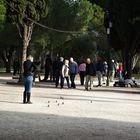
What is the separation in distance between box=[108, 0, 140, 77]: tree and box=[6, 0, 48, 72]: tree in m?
4.89

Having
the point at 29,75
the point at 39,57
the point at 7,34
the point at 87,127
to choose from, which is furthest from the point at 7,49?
the point at 87,127

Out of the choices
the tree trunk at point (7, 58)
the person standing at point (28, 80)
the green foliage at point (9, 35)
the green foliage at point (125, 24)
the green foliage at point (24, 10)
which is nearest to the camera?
the person standing at point (28, 80)

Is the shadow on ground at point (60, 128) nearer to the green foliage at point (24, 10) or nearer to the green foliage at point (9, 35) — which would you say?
the green foliage at point (24, 10)

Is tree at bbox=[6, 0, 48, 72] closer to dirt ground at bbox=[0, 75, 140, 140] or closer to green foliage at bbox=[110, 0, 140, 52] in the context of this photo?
green foliage at bbox=[110, 0, 140, 52]

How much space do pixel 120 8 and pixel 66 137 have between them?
953 inches

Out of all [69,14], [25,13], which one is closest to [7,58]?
[69,14]

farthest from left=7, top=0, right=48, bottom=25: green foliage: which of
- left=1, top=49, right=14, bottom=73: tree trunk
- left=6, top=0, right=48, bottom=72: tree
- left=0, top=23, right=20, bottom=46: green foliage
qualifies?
left=1, top=49, right=14, bottom=73: tree trunk

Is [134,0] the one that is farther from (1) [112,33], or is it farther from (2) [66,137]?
(2) [66,137]

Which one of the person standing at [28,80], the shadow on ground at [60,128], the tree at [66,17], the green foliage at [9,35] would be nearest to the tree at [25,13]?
the person standing at [28,80]

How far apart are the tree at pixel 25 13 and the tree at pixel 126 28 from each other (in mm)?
4889

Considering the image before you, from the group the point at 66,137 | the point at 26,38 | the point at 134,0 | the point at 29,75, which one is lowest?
the point at 66,137

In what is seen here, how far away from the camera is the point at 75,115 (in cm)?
1590

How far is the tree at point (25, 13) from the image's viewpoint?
31781 millimetres

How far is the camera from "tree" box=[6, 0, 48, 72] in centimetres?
3178
